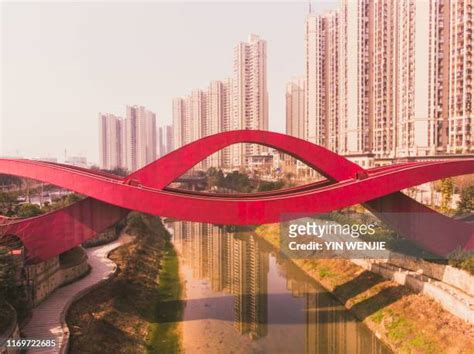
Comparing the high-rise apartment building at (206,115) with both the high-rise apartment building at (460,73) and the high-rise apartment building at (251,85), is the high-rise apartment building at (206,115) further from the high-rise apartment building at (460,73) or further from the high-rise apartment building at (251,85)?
the high-rise apartment building at (460,73)

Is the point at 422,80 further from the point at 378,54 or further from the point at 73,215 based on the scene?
the point at 73,215

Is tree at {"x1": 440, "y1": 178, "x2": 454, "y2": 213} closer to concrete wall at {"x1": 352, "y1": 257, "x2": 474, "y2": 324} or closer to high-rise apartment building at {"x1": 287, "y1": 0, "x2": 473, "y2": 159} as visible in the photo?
concrete wall at {"x1": 352, "y1": 257, "x2": 474, "y2": 324}

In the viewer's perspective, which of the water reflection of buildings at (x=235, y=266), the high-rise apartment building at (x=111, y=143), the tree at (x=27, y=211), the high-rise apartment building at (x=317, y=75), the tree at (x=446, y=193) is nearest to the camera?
the water reflection of buildings at (x=235, y=266)

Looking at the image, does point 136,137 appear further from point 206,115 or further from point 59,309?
point 59,309

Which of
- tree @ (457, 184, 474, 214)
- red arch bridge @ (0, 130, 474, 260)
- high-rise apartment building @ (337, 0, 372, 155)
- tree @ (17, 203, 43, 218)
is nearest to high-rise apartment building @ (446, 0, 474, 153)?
high-rise apartment building @ (337, 0, 372, 155)

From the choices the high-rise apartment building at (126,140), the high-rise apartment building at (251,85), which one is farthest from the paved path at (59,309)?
the high-rise apartment building at (126,140)

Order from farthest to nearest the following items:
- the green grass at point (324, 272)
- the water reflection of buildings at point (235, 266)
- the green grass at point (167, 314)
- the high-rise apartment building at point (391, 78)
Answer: the high-rise apartment building at point (391, 78), the green grass at point (324, 272), the water reflection of buildings at point (235, 266), the green grass at point (167, 314)

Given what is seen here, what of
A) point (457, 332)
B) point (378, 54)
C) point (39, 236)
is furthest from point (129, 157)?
point (457, 332)
